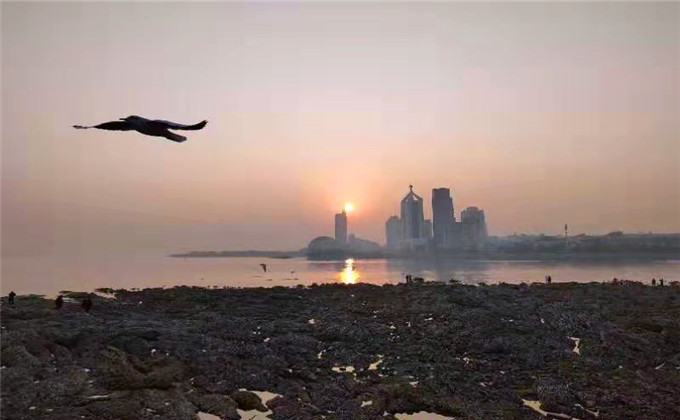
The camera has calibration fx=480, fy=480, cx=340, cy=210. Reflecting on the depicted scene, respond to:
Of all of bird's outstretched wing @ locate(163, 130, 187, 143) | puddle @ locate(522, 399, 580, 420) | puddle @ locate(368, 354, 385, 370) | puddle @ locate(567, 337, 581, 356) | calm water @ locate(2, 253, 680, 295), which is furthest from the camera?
calm water @ locate(2, 253, 680, 295)

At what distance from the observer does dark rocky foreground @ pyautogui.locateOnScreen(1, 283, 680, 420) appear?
1850 cm

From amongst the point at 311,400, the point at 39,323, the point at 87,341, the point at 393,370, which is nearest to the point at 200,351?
the point at 87,341

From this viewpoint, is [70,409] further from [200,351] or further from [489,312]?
[489,312]

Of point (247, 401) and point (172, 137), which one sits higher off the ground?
point (172, 137)

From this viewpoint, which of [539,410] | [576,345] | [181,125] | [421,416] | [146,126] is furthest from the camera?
[576,345]

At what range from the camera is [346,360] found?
79.3 feet

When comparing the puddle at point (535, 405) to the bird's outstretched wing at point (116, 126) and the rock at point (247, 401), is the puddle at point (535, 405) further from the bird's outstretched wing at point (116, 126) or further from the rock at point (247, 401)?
the bird's outstretched wing at point (116, 126)

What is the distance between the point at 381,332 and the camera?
97.9ft

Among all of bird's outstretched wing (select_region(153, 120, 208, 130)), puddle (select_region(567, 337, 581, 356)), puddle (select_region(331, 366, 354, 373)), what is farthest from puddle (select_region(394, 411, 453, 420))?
bird's outstretched wing (select_region(153, 120, 208, 130))

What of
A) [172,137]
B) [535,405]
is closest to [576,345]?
[535,405]

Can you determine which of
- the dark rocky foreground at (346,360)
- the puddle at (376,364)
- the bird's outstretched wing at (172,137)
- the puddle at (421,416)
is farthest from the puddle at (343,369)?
the bird's outstretched wing at (172,137)

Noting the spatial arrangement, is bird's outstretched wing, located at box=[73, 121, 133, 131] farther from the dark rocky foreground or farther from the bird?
the dark rocky foreground

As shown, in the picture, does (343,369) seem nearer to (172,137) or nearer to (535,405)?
(535,405)

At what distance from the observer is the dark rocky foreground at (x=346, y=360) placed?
18.5 metres
